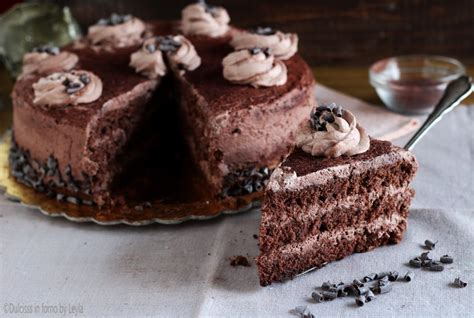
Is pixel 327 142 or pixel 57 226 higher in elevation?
pixel 327 142

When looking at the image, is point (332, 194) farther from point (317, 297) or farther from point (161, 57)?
point (161, 57)

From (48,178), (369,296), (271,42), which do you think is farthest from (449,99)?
(48,178)

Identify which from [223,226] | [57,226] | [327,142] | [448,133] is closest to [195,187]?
[223,226]

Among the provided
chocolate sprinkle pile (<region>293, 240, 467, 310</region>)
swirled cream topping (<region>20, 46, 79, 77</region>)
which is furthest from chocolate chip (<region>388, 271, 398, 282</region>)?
swirled cream topping (<region>20, 46, 79, 77</region>)

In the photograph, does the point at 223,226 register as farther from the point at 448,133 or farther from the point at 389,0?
the point at 389,0

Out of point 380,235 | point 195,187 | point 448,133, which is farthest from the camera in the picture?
point 448,133

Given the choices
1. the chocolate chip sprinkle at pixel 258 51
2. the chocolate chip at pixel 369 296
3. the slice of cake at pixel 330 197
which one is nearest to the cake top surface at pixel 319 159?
the slice of cake at pixel 330 197

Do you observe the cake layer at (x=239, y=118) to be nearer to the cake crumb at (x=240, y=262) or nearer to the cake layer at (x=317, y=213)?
the cake crumb at (x=240, y=262)
